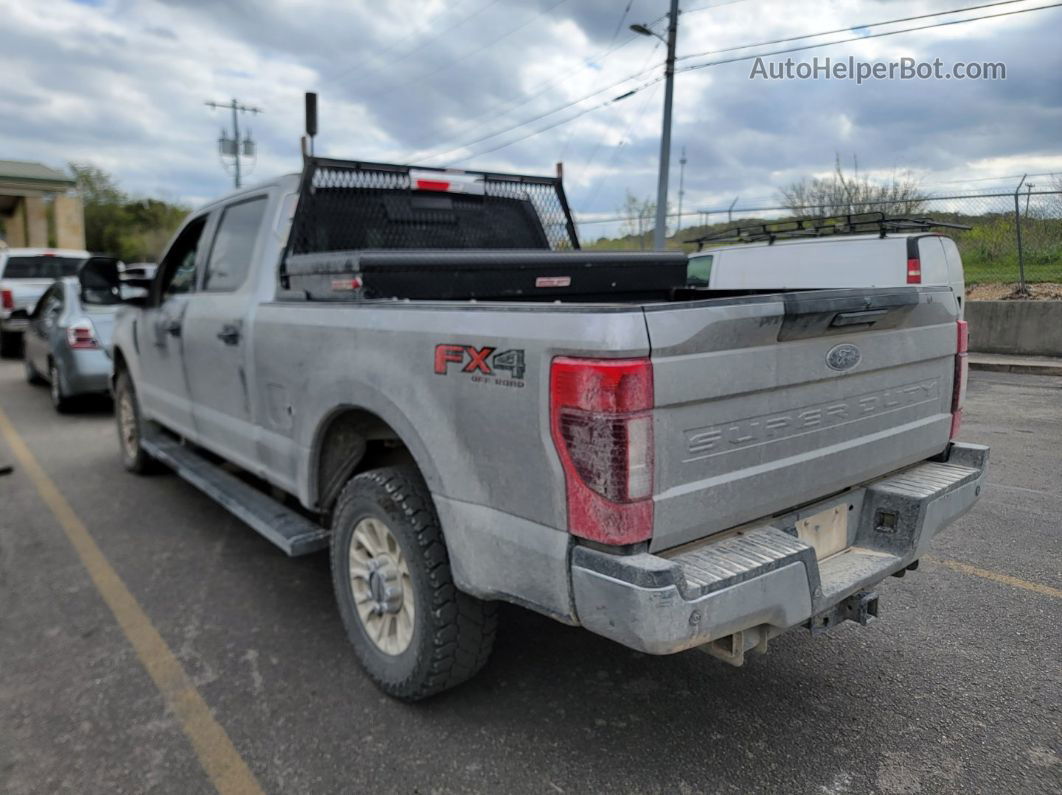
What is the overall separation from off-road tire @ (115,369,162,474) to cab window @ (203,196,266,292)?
6.61ft

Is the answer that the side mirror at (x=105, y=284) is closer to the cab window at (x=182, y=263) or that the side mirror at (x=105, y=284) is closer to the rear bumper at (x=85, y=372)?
the cab window at (x=182, y=263)

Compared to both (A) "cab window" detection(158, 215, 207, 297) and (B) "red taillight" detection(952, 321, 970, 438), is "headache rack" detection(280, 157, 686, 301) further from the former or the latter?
(B) "red taillight" detection(952, 321, 970, 438)

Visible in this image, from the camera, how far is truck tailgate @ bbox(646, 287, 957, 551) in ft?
6.90

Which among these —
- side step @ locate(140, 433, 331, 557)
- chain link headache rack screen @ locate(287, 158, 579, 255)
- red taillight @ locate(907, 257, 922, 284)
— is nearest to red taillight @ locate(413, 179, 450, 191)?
chain link headache rack screen @ locate(287, 158, 579, 255)

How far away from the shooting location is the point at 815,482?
2.55 metres

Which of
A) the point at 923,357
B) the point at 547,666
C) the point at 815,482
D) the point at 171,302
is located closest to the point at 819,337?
the point at 815,482

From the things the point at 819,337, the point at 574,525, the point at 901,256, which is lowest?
the point at 574,525

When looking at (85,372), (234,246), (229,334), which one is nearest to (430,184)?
(234,246)

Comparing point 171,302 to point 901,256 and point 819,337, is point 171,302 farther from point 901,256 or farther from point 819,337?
point 901,256

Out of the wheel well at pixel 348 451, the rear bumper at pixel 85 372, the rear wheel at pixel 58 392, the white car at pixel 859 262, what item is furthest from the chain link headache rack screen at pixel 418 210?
the rear wheel at pixel 58 392

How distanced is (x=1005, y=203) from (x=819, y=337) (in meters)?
13.9

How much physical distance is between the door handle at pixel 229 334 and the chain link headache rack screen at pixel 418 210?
1.68ft

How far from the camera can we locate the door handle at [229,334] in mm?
3896

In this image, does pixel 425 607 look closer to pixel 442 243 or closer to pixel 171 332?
pixel 442 243
